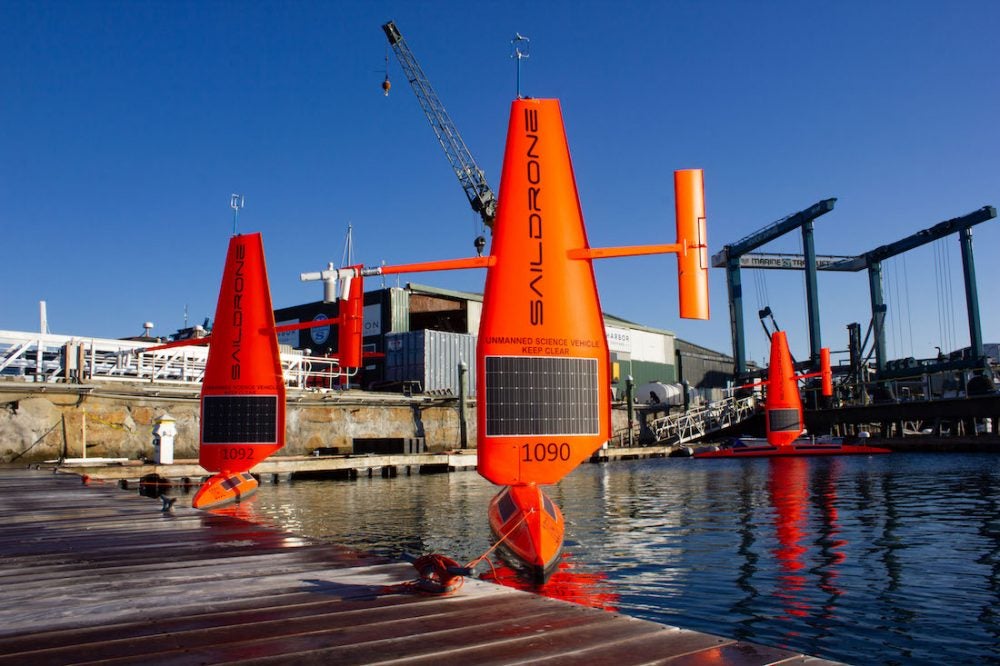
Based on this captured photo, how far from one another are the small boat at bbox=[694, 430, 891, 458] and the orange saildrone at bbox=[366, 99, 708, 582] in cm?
4658

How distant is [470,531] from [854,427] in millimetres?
72480

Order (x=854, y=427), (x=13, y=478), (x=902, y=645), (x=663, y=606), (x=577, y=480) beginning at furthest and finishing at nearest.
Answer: (x=854, y=427) → (x=577, y=480) → (x=13, y=478) → (x=663, y=606) → (x=902, y=645)

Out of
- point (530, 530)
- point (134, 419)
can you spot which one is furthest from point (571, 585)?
point (134, 419)

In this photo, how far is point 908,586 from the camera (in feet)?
42.6

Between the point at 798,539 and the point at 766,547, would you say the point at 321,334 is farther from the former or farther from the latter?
the point at 766,547

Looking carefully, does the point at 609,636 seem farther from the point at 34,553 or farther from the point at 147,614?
the point at 34,553

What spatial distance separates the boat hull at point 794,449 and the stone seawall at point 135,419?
24.9 m

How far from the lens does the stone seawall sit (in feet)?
114

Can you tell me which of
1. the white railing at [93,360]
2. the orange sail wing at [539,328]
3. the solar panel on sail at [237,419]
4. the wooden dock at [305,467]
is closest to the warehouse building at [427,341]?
the wooden dock at [305,467]

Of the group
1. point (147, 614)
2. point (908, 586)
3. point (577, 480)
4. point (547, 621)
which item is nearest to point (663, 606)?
point (908, 586)

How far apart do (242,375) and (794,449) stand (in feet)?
154

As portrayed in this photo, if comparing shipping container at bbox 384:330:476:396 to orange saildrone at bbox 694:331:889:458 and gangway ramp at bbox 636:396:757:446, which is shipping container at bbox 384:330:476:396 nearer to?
gangway ramp at bbox 636:396:757:446

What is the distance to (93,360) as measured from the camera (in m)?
39.7

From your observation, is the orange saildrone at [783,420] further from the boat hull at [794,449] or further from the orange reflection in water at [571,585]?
the orange reflection in water at [571,585]
